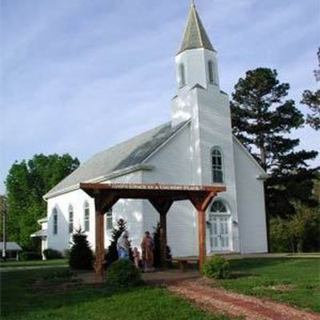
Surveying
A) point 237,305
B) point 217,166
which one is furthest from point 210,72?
point 237,305

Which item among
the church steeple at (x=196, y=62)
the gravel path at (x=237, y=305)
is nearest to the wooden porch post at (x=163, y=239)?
the gravel path at (x=237, y=305)

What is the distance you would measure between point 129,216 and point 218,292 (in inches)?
718

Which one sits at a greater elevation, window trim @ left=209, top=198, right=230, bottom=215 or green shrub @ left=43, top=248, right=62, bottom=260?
window trim @ left=209, top=198, right=230, bottom=215

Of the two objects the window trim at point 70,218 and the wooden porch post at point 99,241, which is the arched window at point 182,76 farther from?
the wooden porch post at point 99,241

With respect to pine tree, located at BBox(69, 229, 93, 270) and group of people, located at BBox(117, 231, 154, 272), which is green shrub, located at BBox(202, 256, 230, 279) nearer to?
group of people, located at BBox(117, 231, 154, 272)

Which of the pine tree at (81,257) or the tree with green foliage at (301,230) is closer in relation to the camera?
the pine tree at (81,257)

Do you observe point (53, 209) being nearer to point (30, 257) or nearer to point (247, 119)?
point (30, 257)

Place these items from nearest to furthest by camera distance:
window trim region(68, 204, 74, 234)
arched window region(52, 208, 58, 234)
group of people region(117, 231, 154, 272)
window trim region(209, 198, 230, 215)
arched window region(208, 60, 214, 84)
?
1. group of people region(117, 231, 154, 272)
2. window trim region(209, 198, 230, 215)
3. arched window region(208, 60, 214, 84)
4. window trim region(68, 204, 74, 234)
5. arched window region(52, 208, 58, 234)

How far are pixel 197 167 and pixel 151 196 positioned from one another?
10409 millimetres

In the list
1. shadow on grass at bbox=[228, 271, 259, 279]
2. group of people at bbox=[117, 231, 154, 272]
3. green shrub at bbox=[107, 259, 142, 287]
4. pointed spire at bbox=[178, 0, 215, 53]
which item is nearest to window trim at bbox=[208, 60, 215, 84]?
pointed spire at bbox=[178, 0, 215, 53]

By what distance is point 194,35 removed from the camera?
3594 cm

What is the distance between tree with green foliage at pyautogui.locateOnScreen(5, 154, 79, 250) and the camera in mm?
75688

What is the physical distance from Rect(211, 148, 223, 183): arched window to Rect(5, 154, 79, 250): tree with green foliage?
43.1 m

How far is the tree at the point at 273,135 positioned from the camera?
41.0 metres
